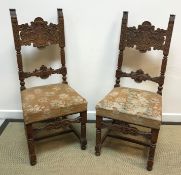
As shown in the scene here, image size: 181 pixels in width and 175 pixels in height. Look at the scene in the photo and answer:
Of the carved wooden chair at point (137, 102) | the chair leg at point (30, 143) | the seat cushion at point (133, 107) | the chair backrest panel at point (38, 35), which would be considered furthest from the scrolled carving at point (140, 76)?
the chair leg at point (30, 143)

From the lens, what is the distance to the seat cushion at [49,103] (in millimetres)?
1599

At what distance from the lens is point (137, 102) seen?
1696mm

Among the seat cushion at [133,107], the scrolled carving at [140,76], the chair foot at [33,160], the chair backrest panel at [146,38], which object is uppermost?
the chair backrest panel at [146,38]

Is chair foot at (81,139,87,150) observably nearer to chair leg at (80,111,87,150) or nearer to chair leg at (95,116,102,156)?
chair leg at (80,111,87,150)

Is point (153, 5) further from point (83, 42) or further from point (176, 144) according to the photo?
point (176, 144)

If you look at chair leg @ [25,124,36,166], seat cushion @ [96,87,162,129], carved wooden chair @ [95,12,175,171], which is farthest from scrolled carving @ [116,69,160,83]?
chair leg @ [25,124,36,166]

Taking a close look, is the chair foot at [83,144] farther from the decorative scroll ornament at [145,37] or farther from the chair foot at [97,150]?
the decorative scroll ornament at [145,37]

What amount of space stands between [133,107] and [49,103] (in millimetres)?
571

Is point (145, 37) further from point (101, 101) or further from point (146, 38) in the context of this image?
point (101, 101)

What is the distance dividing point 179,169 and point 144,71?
31.6 inches

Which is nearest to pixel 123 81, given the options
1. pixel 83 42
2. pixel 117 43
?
pixel 117 43

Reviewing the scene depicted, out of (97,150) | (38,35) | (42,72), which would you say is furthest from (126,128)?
(38,35)

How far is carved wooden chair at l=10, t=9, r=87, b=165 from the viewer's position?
5.33 feet

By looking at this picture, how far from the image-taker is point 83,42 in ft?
6.45
